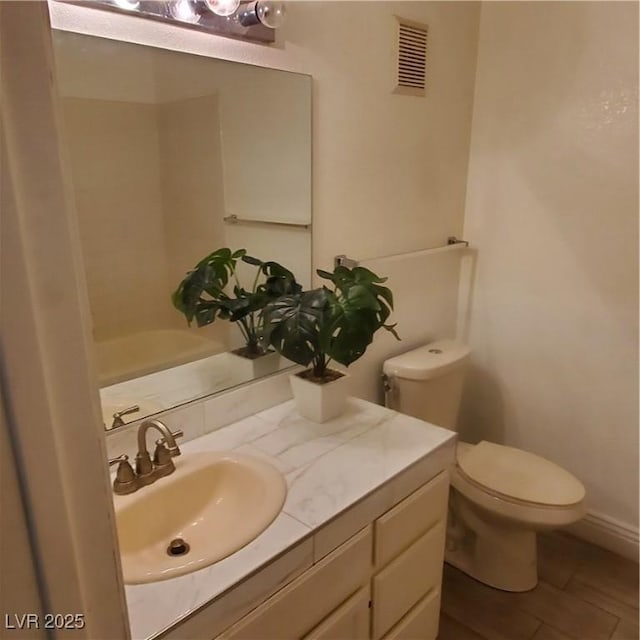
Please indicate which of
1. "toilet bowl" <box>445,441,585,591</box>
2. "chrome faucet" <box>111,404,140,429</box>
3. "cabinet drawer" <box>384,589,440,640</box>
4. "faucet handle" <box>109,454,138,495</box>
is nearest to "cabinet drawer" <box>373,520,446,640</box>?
"cabinet drawer" <box>384,589,440,640</box>

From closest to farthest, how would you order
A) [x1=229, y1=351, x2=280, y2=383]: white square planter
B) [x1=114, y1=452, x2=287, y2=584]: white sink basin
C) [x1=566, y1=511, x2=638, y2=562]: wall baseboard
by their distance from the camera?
1. [x1=114, y1=452, x2=287, y2=584]: white sink basin
2. [x1=229, y1=351, x2=280, y2=383]: white square planter
3. [x1=566, y1=511, x2=638, y2=562]: wall baseboard

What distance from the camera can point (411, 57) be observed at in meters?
1.80

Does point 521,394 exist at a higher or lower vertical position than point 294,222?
lower

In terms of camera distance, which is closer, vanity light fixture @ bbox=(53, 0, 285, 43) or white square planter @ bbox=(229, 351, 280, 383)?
vanity light fixture @ bbox=(53, 0, 285, 43)

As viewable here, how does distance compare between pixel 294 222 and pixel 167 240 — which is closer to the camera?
pixel 167 240

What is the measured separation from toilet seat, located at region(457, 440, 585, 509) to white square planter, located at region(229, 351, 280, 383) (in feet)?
2.75

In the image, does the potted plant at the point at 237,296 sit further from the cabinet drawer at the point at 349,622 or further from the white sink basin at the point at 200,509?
the cabinet drawer at the point at 349,622

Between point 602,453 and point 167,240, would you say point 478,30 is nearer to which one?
point 167,240

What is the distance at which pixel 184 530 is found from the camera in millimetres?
1201

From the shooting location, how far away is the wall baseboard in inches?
81.7

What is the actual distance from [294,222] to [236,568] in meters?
1.05

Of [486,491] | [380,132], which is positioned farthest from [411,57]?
[486,491]

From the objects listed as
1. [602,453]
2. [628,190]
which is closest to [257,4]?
[628,190]

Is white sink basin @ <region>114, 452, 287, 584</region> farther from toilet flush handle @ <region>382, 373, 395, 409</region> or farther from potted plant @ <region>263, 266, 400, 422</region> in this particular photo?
toilet flush handle @ <region>382, 373, 395, 409</region>
